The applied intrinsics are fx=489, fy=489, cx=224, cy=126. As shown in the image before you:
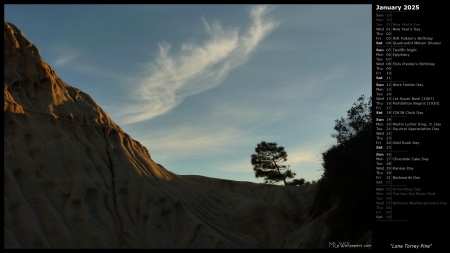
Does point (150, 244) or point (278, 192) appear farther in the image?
point (278, 192)

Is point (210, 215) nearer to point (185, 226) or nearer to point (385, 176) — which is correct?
point (185, 226)

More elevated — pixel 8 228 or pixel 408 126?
pixel 408 126

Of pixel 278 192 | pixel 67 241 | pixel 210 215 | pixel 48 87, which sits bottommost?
pixel 67 241

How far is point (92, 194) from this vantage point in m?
27.7

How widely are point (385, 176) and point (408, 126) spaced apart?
1739 millimetres

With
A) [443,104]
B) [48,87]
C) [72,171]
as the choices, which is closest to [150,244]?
[72,171]

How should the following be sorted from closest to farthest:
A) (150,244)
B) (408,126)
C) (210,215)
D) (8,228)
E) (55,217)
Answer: (408,126)
(8,228)
(55,217)
(150,244)
(210,215)

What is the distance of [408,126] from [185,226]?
16.3m

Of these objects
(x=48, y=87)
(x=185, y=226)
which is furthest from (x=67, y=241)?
(x=48, y=87)

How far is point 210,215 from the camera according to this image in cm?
3153

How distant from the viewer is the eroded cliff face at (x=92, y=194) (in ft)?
82.6

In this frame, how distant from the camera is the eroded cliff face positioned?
992 inches

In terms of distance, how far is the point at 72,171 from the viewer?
28.3m

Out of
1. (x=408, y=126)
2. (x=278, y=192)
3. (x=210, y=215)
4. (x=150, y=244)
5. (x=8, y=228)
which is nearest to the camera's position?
(x=408, y=126)
